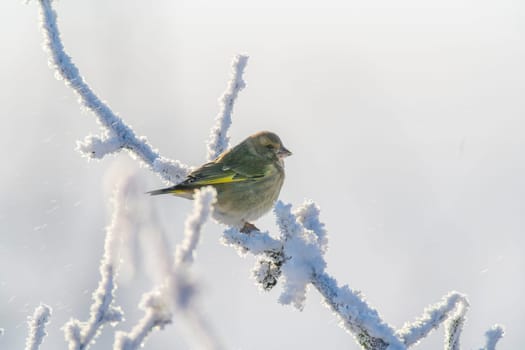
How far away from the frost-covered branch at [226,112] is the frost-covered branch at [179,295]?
8.57ft

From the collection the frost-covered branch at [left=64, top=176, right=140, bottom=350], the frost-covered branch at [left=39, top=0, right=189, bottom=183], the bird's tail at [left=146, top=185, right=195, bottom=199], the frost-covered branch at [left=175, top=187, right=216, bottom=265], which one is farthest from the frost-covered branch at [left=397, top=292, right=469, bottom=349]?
the bird's tail at [left=146, top=185, right=195, bottom=199]

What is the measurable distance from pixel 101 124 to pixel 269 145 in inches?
101

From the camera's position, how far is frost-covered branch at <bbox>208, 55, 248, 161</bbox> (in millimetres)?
4891

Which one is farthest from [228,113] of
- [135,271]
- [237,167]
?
[135,271]

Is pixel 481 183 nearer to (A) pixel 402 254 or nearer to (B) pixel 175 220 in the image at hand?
(A) pixel 402 254

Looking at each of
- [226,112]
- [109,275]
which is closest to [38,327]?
[109,275]

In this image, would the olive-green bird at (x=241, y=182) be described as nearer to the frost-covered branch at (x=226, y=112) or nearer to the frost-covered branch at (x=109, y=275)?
the frost-covered branch at (x=226, y=112)

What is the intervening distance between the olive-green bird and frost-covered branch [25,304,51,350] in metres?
2.29

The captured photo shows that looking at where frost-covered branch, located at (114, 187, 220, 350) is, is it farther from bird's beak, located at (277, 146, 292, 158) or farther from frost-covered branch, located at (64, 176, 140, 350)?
bird's beak, located at (277, 146, 292, 158)

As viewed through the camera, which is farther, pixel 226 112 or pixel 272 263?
pixel 226 112

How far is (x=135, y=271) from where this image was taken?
8.21 feet

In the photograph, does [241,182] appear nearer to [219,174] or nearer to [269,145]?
[219,174]

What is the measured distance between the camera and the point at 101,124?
4625mm

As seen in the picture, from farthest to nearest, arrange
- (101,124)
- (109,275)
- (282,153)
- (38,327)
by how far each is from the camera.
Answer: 1. (282,153)
2. (101,124)
3. (38,327)
4. (109,275)
